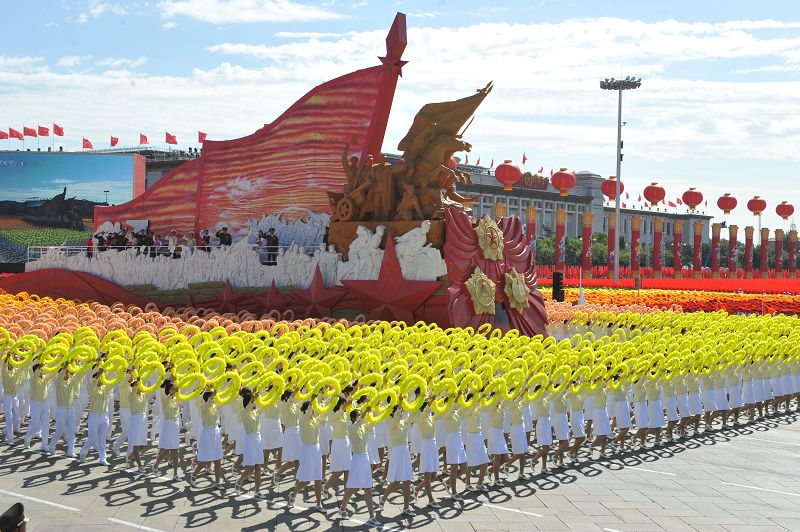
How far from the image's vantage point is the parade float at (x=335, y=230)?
20250mm

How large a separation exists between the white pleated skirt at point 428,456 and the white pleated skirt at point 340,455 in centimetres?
83

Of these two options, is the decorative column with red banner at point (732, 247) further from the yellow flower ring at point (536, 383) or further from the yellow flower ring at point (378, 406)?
the yellow flower ring at point (378, 406)

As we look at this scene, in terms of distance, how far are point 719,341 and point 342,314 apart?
8938 millimetres

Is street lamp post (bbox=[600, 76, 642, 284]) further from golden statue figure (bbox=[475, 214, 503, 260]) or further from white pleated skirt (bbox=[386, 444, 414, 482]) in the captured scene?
white pleated skirt (bbox=[386, 444, 414, 482])

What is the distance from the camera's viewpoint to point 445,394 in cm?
1016

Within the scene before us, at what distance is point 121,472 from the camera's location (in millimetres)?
10719

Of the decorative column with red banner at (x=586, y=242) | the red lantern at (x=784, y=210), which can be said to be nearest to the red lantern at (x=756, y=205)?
the red lantern at (x=784, y=210)

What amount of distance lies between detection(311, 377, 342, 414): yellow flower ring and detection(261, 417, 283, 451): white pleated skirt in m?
0.75

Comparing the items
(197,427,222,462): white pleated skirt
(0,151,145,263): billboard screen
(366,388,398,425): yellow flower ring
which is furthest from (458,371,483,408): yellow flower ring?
(0,151,145,263): billboard screen

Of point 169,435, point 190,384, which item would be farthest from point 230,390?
point 169,435

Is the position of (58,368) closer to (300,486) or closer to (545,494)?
(300,486)

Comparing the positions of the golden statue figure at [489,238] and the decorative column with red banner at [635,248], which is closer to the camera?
the golden statue figure at [489,238]

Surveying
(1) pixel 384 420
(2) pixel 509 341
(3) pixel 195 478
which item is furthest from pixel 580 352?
(3) pixel 195 478

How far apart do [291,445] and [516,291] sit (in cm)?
1166
